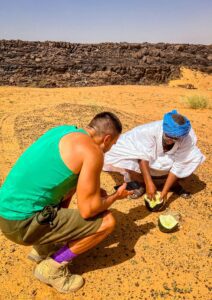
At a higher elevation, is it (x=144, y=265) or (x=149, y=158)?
(x=149, y=158)

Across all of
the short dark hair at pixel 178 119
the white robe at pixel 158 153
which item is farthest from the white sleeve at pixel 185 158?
the short dark hair at pixel 178 119

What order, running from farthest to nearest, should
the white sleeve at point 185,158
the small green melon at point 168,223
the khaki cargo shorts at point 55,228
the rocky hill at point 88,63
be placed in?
the rocky hill at point 88,63
the white sleeve at point 185,158
the small green melon at point 168,223
the khaki cargo shorts at point 55,228

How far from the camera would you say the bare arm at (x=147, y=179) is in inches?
138

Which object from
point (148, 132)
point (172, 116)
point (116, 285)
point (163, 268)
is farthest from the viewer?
point (148, 132)

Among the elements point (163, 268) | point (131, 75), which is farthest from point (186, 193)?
point (131, 75)

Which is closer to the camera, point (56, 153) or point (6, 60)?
point (56, 153)

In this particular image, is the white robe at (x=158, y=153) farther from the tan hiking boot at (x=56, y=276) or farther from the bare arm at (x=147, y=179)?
the tan hiking boot at (x=56, y=276)

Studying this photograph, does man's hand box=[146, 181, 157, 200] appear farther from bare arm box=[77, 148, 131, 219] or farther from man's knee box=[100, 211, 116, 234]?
bare arm box=[77, 148, 131, 219]

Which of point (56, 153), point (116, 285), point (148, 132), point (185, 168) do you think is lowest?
point (116, 285)

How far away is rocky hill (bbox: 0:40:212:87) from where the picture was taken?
1352cm

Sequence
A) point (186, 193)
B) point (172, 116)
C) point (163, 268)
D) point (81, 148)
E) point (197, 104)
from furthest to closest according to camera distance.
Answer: point (197, 104) < point (186, 193) < point (172, 116) < point (163, 268) < point (81, 148)

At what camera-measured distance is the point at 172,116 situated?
3.30 meters

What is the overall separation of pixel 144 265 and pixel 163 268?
0.16m

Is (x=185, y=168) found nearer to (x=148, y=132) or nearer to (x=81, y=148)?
(x=148, y=132)
